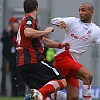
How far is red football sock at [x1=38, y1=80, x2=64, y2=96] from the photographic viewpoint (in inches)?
360

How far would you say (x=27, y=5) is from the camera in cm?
933

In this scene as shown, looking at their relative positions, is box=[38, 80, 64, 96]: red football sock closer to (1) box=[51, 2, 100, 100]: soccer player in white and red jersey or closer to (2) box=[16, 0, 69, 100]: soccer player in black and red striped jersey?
(2) box=[16, 0, 69, 100]: soccer player in black and red striped jersey

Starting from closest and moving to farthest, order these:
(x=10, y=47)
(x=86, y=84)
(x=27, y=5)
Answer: (x=27, y=5)
(x=86, y=84)
(x=10, y=47)

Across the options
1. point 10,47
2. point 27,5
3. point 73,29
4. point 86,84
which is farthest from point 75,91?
point 10,47

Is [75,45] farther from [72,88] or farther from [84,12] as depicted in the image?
[72,88]

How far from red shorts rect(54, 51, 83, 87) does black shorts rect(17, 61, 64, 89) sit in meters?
1.02

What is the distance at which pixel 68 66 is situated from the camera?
10500mm

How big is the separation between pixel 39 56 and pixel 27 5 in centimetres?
85

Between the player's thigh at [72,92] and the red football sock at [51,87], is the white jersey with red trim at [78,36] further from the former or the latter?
the red football sock at [51,87]

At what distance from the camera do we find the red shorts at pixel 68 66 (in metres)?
10.4

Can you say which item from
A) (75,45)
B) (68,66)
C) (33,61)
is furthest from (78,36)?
(33,61)

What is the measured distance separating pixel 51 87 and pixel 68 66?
133 cm

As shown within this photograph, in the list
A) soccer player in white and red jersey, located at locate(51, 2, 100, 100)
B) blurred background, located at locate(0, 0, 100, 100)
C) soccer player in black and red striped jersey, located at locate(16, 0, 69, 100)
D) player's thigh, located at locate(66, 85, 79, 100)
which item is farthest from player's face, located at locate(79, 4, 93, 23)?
blurred background, located at locate(0, 0, 100, 100)

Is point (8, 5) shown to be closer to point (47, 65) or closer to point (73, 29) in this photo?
point (73, 29)
